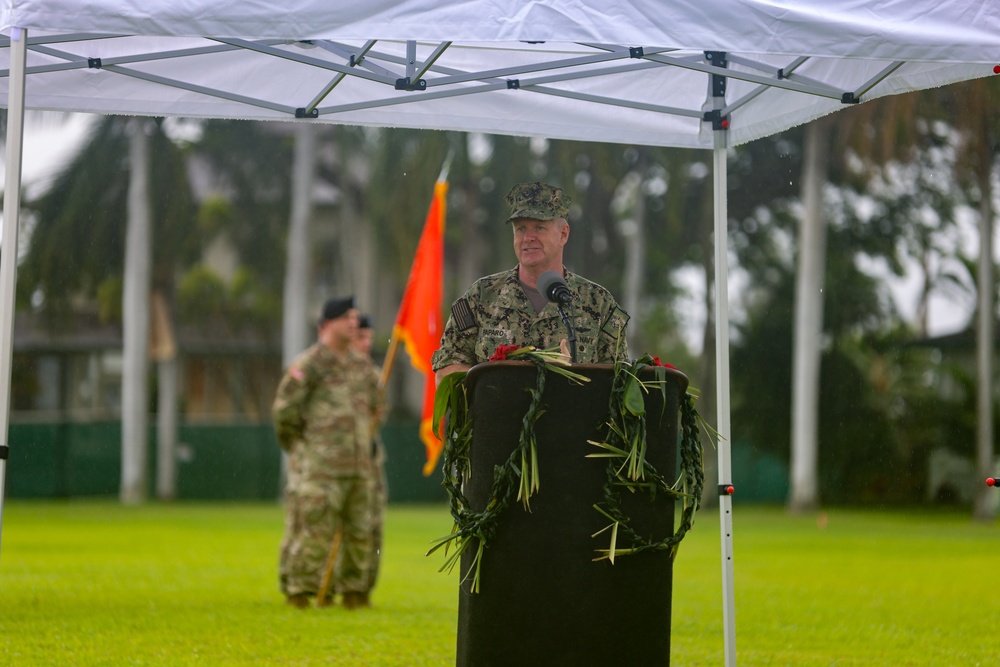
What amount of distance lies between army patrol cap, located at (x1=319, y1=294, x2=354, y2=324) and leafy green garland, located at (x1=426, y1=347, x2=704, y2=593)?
19.8 ft

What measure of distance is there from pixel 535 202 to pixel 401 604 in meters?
6.32

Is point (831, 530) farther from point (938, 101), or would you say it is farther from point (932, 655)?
point (932, 655)

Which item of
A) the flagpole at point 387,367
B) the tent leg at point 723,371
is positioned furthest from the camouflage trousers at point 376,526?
the tent leg at point 723,371

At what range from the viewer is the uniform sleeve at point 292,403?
1053 centimetres

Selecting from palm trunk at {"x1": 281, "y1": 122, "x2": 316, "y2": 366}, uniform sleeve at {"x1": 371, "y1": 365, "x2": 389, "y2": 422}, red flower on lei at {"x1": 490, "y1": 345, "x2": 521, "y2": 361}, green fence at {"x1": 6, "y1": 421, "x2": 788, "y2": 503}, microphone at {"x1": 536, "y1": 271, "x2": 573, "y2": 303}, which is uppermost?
palm trunk at {"x1": 281, "y1": 122, "x2": 316, "y2": 366}

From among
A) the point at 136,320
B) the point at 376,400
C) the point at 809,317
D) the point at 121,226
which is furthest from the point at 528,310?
the point at 121,226

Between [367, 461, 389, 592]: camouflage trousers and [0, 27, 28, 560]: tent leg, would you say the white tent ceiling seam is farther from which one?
[367, 461, 389, 592]: camouflage trousers

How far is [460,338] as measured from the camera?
554cm

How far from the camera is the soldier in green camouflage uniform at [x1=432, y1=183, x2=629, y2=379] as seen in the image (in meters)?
5.54

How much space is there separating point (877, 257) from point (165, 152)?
19.2 meters

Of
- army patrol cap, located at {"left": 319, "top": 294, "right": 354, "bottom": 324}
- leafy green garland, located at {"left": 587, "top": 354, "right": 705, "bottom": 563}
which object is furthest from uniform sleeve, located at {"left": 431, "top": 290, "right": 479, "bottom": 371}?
army patrol cap, located at {"left": 319, "top": 294, "right": 354, "bottom": 324}

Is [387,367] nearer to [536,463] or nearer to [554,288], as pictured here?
[554,288]

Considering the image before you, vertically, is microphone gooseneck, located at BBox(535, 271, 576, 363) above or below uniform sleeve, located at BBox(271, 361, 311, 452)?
above

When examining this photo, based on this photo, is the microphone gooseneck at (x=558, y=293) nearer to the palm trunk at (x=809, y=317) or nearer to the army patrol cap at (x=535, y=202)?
the army patrol cap at (x=535, y=202)
